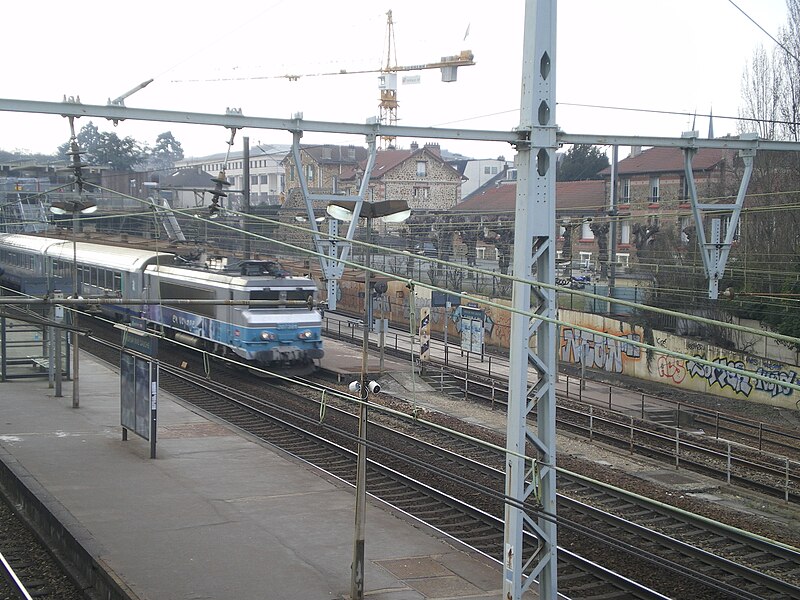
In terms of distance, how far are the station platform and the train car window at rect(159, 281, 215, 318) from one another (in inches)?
254

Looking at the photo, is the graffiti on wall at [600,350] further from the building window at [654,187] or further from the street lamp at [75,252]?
the street lamp at [75,252]

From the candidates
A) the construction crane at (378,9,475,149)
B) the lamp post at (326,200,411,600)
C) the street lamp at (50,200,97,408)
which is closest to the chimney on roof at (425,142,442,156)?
the construction crane at (378,9,475,149)

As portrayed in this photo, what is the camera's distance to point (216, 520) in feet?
44.4

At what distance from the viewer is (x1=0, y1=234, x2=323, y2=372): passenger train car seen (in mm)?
24938

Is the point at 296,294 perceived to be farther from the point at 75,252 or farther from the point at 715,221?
the point at 715,221

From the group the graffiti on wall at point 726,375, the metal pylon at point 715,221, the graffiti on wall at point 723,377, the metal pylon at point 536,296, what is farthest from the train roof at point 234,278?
the metal pylon at point 536,296

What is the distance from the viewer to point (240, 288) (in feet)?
80.0

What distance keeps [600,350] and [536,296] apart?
77.3 feet

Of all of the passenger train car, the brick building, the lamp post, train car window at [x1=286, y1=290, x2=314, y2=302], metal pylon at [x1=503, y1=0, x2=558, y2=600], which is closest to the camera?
metal pylon at [x1=503, y1=0, x2=558, y2=600]

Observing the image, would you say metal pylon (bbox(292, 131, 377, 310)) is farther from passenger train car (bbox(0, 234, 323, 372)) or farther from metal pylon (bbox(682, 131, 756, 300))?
passenger train car (bbox(0, 234, 323, 372))

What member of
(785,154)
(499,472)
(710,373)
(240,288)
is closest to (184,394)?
(240,288)

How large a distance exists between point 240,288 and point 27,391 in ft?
21.9

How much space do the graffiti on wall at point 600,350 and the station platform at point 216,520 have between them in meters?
15.3

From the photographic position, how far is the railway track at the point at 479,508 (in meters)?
11.0
